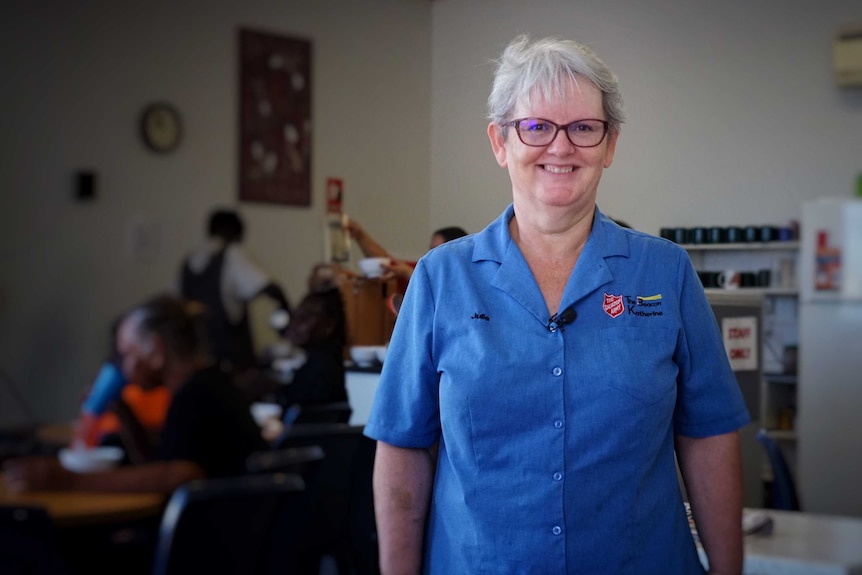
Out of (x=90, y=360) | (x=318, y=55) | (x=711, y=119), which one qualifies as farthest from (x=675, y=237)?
(x=90, y=360)

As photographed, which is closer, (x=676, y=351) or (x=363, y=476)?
(x=676, y=351)

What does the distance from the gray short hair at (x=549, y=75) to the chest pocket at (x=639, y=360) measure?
0.26 m

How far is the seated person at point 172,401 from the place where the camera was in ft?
5.15

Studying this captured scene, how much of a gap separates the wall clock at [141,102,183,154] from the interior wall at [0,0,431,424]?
14 millimetres

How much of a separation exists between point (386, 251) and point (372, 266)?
4 centimetres

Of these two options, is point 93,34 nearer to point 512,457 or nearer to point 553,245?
point 553,245

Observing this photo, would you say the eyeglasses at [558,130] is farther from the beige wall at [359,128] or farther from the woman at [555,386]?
the beige wall at [359,128]

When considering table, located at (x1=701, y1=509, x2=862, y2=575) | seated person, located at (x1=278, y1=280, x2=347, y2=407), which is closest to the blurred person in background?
seated person, located at (x1=278, y1=280, x2=347, y2=407)

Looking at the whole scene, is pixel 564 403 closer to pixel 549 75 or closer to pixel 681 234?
pixel 549 75

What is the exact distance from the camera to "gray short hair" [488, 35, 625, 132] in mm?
1141

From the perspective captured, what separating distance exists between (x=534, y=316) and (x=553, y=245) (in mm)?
113

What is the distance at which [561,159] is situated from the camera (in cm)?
113

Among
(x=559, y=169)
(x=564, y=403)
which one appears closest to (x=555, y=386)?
(x=564, y=403)

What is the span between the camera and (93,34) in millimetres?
1563
